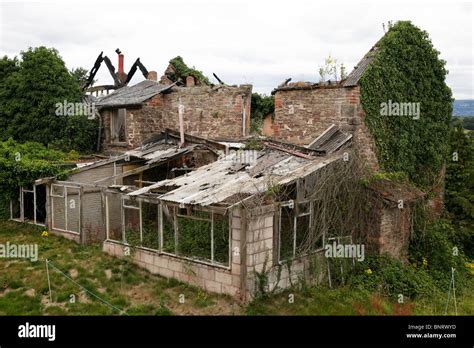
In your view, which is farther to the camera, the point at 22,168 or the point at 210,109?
the point at 210,109

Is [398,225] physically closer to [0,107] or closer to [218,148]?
[218,148]

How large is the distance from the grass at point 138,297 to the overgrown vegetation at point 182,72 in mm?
17024

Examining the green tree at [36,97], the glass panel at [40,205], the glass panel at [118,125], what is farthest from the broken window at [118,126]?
the glass panel at [40,205]

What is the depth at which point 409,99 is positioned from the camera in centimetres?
1741

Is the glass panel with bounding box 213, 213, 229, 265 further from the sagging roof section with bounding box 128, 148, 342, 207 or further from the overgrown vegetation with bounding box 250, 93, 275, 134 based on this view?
the overgrown vegetation with bounding box 250, 93, 275, 134

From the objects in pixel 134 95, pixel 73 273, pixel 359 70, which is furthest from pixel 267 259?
pixel 134 95

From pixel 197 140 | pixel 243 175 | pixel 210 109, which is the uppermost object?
pixel 210 109

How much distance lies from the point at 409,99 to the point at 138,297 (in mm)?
11579

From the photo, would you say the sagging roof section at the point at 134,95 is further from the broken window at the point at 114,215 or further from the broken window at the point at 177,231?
the broken window at the point at 177,231

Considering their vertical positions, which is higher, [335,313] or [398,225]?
[398,225]

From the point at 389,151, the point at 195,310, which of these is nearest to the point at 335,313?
the point at 195,310

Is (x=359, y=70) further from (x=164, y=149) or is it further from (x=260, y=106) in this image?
(x=260, y=106)
